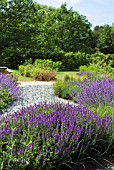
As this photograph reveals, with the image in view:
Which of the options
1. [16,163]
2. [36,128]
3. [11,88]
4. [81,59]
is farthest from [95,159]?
[81,59]

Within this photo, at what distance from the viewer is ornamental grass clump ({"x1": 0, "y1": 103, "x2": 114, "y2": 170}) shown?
102 inches

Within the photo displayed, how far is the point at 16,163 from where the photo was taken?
2.51 meters

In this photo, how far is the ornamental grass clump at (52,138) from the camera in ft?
8.51

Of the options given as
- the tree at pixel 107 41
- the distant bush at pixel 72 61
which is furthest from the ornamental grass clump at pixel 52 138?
the tree at pixel 107 41

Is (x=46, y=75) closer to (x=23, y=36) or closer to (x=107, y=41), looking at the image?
(x=23, y=36)

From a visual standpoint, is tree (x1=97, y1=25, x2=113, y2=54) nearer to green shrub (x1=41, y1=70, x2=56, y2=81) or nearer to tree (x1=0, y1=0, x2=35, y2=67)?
tree (x1=0, y1=0, x2=35, y2=67)

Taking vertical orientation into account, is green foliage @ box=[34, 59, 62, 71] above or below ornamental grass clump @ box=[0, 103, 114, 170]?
above

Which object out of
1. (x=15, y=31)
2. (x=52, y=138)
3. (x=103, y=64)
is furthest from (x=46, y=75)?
(x=52, y=138)

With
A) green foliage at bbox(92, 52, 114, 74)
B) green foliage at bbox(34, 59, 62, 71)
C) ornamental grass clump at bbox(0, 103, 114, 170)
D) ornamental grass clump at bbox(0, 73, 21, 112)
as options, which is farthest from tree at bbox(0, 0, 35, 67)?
ornamental grass clump at bbox(0, 103, 114, 170)

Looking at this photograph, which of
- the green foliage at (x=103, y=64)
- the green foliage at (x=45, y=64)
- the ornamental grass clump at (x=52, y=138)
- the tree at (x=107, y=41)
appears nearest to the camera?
the ornamental grass clump at (x=52, y=138)

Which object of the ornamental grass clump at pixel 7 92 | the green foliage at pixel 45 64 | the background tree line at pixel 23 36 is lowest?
the ornamental grass clump at pixel 7 92

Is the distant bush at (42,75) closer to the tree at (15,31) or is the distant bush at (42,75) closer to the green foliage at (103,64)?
the green foliage at (103,64)

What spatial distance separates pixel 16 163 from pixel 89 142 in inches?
34.5

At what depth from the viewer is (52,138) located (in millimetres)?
2850
